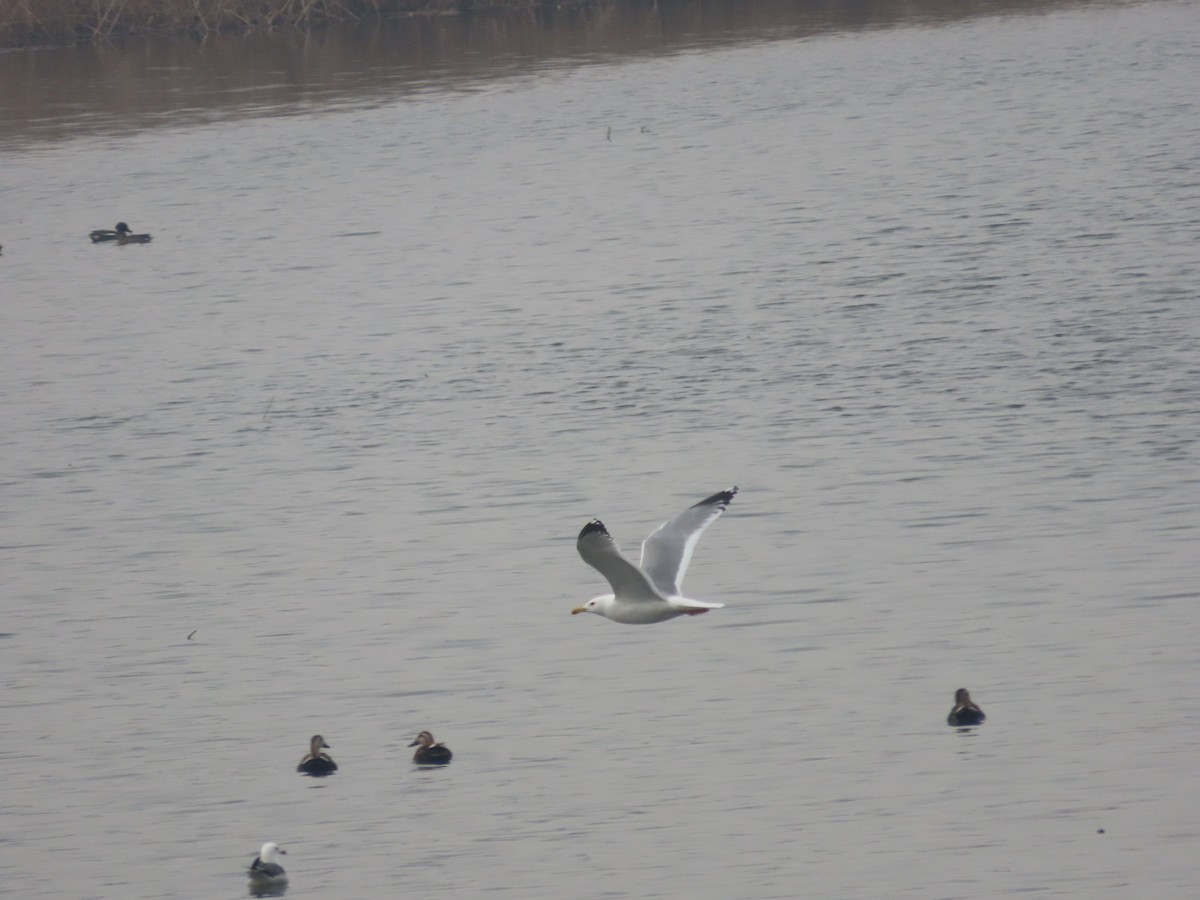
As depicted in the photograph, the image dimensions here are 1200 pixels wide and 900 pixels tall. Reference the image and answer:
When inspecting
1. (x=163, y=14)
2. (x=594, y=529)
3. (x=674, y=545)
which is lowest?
(x=674, y=545)

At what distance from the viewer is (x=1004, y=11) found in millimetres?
50219

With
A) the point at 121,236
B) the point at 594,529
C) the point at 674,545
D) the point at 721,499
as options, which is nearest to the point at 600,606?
the point at 674,545

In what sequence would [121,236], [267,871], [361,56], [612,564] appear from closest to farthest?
[267,871], [612,564], [121,236], [361,56]

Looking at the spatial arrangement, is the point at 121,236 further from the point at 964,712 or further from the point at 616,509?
the point at 964,712

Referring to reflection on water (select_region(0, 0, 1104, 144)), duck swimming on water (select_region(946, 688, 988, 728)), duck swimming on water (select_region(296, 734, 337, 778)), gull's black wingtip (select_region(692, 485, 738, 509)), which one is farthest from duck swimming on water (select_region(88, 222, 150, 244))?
duck swimming on water (select_region(946, 688, 988, 728))

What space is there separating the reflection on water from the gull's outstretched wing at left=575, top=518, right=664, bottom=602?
32.1 metres

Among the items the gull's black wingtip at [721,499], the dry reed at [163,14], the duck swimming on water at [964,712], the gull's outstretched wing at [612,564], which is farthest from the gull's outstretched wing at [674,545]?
the dry reed at [163,14]

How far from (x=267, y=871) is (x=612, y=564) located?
255cm

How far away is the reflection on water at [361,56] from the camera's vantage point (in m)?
43.6

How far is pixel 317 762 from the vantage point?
1236cm

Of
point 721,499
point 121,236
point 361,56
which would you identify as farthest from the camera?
point 361,56

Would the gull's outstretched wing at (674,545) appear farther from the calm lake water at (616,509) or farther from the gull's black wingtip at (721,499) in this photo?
the calm lake water at (616,509)

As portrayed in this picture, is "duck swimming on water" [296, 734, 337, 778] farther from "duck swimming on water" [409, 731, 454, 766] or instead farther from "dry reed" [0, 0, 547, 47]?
"dry reed" [0, 0, 547, 47]

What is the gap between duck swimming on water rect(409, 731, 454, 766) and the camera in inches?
484
